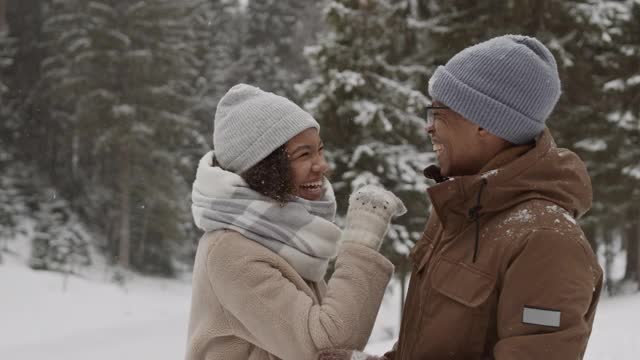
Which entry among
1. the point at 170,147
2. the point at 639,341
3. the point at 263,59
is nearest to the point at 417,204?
the point at 639,341

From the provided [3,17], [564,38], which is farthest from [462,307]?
[3,17]

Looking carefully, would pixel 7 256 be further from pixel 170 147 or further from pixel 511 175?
pixel 511 175

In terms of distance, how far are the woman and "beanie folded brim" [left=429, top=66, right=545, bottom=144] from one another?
593 millimetres

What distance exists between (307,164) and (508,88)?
1008 millimetres

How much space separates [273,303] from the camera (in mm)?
2232

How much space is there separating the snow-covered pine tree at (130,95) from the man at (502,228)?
23703 millimetres

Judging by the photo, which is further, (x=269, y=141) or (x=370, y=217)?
(x=269, y=141)

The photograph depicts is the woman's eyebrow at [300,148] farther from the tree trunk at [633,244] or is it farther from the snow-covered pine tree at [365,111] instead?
the tree trunk at [633,244]

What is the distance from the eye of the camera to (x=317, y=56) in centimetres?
1121

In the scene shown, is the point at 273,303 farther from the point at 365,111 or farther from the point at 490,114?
the point at 365,111

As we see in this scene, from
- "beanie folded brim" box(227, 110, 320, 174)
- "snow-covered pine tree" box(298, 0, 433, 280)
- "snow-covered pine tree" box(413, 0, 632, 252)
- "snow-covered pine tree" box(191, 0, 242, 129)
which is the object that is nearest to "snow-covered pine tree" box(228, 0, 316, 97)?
"snow-covered pine tree" box(191, 0, 242, 129)

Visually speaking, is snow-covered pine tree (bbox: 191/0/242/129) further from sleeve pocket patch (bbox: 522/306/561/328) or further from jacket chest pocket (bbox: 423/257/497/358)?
sleeve pocket patch (bbox: 522/306/561/328)

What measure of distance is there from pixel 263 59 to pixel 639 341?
2527 cm

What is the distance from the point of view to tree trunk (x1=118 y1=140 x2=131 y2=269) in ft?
83.3
